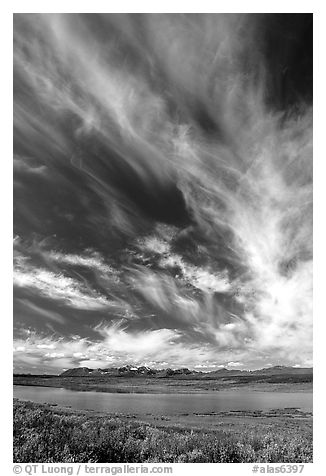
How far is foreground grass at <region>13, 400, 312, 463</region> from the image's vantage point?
36.9 ft

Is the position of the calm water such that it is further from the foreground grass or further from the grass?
the foreground grass

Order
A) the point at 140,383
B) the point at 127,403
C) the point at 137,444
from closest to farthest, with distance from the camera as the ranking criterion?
the point at 137,444, the point at 127,403, the point at 140,383

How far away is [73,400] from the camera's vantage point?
1755cm

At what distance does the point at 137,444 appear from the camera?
467 inches

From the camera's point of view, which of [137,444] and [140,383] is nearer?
[137,444]

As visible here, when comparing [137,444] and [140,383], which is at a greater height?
[137,444]

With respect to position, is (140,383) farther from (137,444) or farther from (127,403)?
(137,444)

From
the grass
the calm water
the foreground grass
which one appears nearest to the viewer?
the foreground grass

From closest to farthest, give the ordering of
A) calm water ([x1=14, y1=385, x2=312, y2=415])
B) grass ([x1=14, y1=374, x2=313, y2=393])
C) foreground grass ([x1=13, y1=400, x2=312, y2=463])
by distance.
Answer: foreground grass ([x1=13, y1=400, x2=312, y2=463]) < calm water ([x1=14, y1=385, x2=312, y2=415]) < grass ([x1=14, y1=374, x2=313, y2=393])

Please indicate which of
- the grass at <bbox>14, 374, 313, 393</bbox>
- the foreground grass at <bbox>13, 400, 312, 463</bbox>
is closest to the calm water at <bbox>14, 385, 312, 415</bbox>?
the grass at <bbox>14, 374, 313, 393</bbox>

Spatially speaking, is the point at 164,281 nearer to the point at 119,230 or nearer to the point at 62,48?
the point at 119,230

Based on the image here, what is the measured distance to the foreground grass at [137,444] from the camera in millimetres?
11242

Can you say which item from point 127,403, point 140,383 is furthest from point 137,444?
point 140,383

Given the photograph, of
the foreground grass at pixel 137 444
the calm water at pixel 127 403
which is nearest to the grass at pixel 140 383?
the calm water at pixel 127 403
